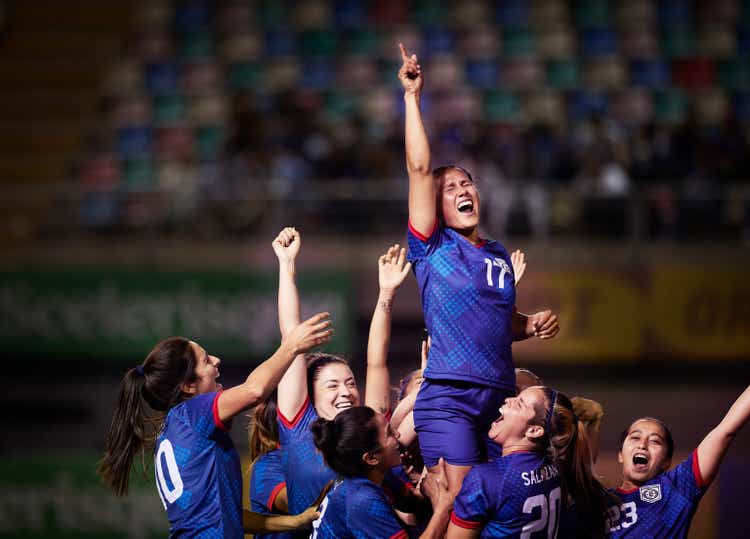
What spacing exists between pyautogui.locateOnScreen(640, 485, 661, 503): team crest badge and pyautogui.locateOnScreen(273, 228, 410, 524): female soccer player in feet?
3.46

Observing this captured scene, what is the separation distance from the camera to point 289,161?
9.73 m

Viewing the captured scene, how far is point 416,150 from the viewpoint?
4121mm

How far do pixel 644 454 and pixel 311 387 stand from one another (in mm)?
1332

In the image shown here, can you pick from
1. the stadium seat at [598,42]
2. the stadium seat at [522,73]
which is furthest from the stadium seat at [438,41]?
the stadium seat at [598,42]

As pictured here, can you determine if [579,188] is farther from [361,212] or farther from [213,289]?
[213,289]

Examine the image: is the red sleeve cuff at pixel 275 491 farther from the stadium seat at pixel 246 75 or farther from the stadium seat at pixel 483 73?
the stadium seat at pixel 483 73

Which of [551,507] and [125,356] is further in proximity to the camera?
[125,356]

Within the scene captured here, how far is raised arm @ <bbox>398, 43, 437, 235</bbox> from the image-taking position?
4.12 metres

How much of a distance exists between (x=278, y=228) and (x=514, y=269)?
436 centimetres

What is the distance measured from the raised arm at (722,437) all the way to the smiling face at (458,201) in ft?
3.78

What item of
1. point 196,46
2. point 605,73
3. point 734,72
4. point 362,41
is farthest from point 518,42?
point 196,46

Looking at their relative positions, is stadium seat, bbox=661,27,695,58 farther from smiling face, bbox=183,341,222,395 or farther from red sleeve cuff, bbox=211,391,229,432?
red sleeve cuff, bbox=211,391,229,432

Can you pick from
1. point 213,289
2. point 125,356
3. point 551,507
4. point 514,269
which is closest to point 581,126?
point 213,289

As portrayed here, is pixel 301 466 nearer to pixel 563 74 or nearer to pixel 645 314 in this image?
pixel 645 314
